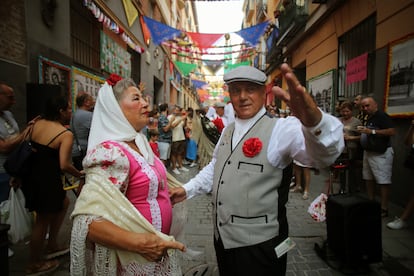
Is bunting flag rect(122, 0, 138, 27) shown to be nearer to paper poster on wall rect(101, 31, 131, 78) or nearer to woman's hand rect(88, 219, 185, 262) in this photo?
paper poster on wall rect(101, 31, 131, 78)

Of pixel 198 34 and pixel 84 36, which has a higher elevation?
pixel 198 34

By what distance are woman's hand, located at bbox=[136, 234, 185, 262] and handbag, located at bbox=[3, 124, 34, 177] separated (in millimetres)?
2135

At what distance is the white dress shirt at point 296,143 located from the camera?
118 centimetres

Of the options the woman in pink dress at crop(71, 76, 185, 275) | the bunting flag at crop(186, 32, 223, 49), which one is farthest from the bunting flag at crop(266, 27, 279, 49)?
the woman in pink dress at crop(71, 76, 185, 275)

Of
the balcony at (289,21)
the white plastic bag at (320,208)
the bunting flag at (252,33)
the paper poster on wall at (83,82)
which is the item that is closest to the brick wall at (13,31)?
the paper poster on wall at (83,82)

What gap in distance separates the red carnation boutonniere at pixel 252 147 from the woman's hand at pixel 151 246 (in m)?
0.66

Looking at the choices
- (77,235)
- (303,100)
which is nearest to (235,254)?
(77,235)

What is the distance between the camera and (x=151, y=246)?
3.92 ft

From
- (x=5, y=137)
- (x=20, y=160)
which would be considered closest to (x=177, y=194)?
(x=20, y=160)

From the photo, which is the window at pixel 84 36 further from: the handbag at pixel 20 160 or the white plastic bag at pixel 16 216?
the white plastic bag at pixel 16 216

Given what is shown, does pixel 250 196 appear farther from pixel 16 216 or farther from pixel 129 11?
pixel 129 11

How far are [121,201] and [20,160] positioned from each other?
2015 mm

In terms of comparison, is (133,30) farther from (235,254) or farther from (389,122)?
(235,254)

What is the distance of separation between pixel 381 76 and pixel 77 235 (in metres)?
5.67
